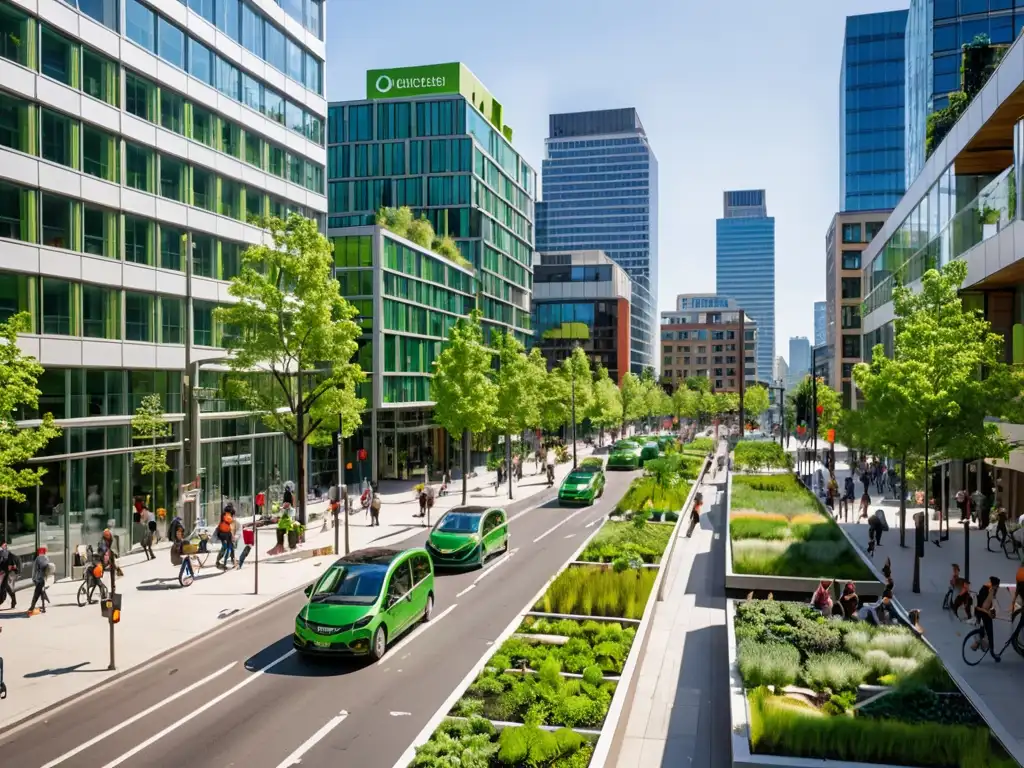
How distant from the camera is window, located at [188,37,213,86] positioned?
33875mm

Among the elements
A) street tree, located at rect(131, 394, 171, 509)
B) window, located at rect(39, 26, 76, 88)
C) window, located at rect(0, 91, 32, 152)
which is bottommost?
street tree, located at rect(131, 394, 171, 509)

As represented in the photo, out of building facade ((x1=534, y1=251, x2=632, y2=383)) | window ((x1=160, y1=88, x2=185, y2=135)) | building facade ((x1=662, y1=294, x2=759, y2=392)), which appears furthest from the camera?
building facade ((x1=662, y1=294, x2=759, y2=392))

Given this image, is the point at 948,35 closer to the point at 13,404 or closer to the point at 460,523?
the point at 460,523

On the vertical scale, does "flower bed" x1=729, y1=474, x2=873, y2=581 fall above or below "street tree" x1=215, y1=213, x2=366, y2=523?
below

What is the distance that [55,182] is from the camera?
87.0ft

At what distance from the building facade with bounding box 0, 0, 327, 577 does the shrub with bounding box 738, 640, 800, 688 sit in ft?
66.1

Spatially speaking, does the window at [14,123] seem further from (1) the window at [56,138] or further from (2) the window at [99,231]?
(2) the window at [99,231]

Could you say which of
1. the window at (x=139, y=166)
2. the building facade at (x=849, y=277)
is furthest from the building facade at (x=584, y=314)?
the window at (x=139, y=166)

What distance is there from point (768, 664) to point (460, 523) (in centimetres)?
1498

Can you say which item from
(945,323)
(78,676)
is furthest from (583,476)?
(78,676)

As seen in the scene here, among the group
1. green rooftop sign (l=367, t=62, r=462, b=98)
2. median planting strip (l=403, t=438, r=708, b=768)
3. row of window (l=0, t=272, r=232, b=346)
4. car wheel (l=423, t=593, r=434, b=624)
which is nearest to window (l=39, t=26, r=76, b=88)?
row of window (l=0, t=272, r=232, b=346)

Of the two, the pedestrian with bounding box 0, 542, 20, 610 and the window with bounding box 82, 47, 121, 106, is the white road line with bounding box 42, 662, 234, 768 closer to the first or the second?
the pedestrian with bounding box 0, 542, 20, 610

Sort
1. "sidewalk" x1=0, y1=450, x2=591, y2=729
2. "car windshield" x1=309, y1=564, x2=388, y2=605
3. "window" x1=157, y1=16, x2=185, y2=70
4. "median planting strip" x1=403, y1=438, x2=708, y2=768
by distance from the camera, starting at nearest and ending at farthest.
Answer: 1. "median planting strip" x1=403, y1=438, x2=708, y2=768
2. "sidewalk" x1=0, y1=450, x2=591, y2=729
3. "car windshield" x1=309, y1=564, x2=388, y2=605
4. "window" x1=157, y1=16, x2=185, y2=70

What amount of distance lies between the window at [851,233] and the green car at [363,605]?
290ft
